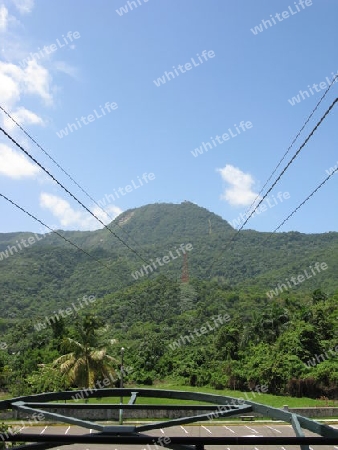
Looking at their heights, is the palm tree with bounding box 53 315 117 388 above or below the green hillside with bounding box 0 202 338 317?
below

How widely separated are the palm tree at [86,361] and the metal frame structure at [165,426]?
23953 millimetres

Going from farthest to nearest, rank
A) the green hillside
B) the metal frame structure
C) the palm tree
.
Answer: the green hillside
the palm tree
the metal frame structure

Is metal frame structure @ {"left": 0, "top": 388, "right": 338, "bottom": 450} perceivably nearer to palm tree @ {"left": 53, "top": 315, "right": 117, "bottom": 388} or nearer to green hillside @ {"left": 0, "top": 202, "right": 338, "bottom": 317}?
palm tree @ {"left": 53, "top": 315, "right": 117, "bottom": 388}

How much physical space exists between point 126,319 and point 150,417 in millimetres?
44565

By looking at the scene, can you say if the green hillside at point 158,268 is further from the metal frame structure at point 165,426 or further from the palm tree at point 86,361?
the metal frame structure at point 165,426

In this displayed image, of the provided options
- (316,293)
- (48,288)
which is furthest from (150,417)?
Answer: (48,288)

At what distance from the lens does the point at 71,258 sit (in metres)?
127

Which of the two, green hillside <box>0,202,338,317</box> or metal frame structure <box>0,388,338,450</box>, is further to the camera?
green hillside <box>0,202,338,317</box>

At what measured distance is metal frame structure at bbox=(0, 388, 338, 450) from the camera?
2049 mm

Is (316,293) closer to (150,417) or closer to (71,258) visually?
(150,417)

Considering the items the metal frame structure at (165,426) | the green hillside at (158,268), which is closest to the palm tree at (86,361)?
the metal frame structure at (165,426)

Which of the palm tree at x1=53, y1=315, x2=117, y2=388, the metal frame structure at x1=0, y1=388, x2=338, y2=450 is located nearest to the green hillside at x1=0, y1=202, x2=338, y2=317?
the palm tree at x1=53, y1=315, x2=117, y2=388

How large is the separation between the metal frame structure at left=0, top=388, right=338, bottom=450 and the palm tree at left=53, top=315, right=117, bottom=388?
2395 cm

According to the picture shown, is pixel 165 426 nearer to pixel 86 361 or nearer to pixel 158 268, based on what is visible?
pixel 86 361
